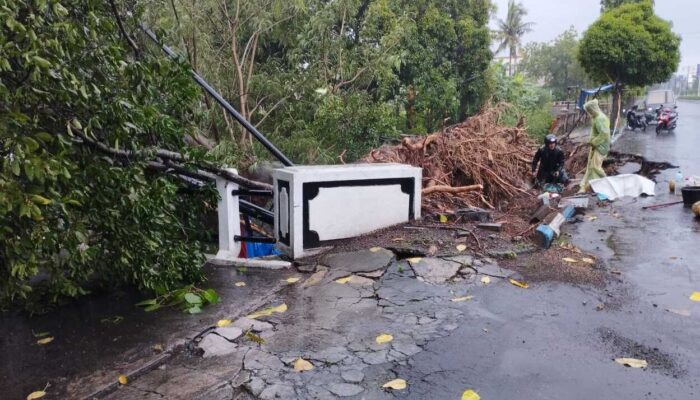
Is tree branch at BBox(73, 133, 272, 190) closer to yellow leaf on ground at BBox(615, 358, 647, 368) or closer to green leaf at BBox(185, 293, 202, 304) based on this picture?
green leaf at BBox(185, 293, 202, 304)

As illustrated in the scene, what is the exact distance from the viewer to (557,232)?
6570 millimetres

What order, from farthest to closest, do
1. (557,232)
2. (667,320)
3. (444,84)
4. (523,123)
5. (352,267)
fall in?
(444,84) < (523,123) < (557,232) < (352,267) < (667,320)

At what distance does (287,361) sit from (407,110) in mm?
13517

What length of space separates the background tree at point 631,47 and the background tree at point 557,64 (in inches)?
1083

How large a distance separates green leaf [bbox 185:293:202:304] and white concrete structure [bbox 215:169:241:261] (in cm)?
124

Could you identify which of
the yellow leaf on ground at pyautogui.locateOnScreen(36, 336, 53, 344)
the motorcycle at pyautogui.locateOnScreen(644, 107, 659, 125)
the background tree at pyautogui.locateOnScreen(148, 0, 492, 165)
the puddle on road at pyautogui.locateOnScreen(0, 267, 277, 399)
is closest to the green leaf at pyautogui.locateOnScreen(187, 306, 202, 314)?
the puddle on road at pyautogui.locateOnScreen(0, 267, 277, 399)

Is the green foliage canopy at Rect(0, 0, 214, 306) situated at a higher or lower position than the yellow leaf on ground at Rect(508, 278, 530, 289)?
higher

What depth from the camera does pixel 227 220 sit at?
5906 millimetres

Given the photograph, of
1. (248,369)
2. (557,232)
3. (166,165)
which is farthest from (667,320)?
(166,165)

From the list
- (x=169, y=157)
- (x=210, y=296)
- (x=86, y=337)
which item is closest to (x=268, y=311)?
(x=210, y=296)

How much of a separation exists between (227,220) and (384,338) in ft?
9.01

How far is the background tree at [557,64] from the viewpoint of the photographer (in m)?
48.2

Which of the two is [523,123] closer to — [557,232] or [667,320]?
[557,232]

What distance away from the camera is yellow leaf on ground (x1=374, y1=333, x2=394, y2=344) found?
12.3 feet
